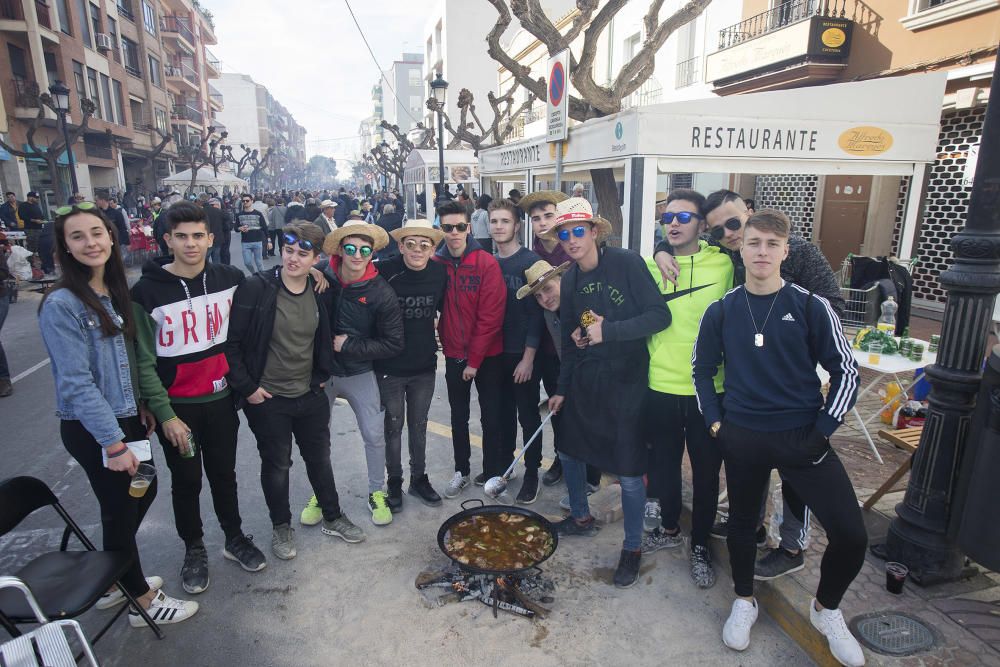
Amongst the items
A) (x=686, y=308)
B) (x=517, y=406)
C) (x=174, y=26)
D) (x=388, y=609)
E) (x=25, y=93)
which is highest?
(x=174, y=26)

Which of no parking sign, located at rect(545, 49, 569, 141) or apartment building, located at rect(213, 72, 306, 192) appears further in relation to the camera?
apartment building, located at rect(213, 72, 306, 192)

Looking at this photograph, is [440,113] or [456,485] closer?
[456,485]

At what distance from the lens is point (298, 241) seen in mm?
3297

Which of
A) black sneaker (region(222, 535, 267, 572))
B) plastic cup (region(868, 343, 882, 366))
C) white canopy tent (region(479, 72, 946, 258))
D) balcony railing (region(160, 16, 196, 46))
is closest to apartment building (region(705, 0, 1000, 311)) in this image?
white canopy tent (region(479, 72, 946, 258))

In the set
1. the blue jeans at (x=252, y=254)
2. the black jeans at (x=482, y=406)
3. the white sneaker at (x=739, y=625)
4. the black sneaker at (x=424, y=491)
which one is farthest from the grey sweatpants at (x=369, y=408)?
the blue jeans at (x=252, y=254)

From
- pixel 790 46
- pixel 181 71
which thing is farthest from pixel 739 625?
pixel 181 71

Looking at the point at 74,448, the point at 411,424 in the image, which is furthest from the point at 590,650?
the point at 74,448

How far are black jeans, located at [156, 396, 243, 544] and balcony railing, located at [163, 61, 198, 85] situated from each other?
46.9 metres

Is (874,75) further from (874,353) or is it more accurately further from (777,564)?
(777,564)

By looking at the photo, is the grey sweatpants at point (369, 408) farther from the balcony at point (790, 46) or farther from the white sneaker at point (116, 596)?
the balcony at point (790, 46)

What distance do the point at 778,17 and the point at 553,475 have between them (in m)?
13.4

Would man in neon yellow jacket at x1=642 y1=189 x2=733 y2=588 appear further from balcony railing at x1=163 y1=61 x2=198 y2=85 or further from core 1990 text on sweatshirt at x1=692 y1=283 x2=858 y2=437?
balcony railing at x1=163 y1=61 x2=198 y2=85

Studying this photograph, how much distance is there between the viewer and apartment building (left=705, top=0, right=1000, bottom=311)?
30.8ft

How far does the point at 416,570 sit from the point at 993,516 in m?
2.96
